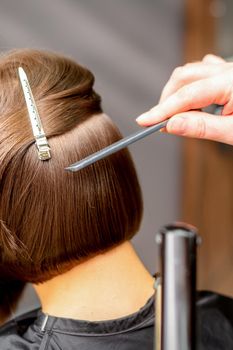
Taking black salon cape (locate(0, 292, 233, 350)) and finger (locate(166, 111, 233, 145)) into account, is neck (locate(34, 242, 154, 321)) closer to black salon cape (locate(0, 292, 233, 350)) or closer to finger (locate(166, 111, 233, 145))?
black salon cape (locate(0, 292, 233, 350))

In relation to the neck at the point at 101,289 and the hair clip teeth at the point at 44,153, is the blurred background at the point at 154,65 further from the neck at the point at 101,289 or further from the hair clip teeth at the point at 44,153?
the hair clip teeth at the point at 44,153

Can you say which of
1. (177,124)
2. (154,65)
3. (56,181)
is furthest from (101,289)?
(154,65)

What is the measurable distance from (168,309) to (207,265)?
212 cm

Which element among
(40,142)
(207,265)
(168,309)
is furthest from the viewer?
(207,265)

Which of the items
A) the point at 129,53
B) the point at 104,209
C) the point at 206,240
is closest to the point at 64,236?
the point at 104,209

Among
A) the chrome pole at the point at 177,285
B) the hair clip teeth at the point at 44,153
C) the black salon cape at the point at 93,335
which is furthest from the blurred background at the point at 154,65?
the chrome pole at the point at 177,285

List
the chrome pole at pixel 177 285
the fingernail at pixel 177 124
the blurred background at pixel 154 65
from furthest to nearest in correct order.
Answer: the blurred background at pixel 154 65 → the fingernail at pixel 177 124 → the chrome pole at pixel 177 285

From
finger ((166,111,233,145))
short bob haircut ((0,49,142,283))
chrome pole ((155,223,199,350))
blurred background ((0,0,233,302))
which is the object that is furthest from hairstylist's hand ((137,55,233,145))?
blurred background ((0,0,233,302))

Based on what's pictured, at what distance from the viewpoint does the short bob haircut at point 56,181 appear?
74 centimetres

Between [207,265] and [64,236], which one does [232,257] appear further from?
[64,236]

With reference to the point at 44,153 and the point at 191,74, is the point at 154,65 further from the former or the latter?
the point at 44,153

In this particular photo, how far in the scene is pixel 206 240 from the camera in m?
2.61

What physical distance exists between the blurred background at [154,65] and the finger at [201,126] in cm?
131

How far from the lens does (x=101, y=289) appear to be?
79 cm
